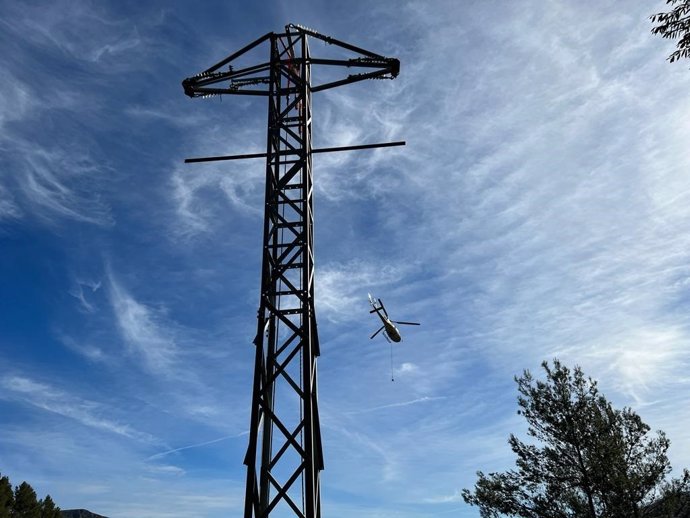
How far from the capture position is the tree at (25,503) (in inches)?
2053

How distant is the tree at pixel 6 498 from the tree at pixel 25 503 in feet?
2.92

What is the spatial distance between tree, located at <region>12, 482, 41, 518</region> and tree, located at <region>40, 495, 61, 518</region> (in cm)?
121

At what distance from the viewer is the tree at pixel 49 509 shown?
54.4m

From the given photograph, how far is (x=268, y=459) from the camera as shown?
379 inches

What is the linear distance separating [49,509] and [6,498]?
6.81 metres

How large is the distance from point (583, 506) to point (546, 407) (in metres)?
3.52

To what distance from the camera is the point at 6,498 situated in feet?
163

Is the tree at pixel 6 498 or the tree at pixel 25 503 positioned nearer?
the tree at pixel 6 498

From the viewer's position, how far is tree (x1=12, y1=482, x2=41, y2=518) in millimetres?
52156

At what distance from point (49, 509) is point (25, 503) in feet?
10.8

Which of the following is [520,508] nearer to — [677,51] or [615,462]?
[615,462]

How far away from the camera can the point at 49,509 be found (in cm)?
5531

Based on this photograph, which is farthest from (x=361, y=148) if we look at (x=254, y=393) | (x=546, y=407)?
(x=546, y=407)

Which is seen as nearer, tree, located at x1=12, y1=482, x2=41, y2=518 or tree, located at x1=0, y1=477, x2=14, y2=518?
tree, located at x1=0, y1=477, x2=14, y2=518
